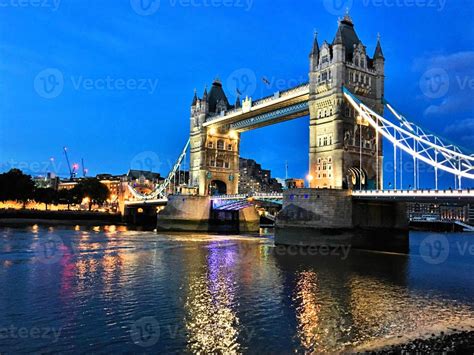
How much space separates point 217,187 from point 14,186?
3572 centimetres

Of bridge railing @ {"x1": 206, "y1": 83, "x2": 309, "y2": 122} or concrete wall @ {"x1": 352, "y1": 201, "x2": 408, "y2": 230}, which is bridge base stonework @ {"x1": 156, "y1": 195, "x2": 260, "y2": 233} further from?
concrete wall @ {"x1": 352, "y1": 201, "x2": 408, "y2": 230}

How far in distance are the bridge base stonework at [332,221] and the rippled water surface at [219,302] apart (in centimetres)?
584

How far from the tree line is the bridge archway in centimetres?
3422

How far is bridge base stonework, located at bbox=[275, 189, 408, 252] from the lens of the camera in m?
34.5

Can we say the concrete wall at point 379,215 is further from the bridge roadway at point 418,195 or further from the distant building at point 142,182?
the distant building at point 142,182

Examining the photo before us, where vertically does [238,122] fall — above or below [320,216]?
above

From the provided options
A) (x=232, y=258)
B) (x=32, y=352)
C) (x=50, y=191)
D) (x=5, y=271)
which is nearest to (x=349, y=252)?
(x=232, y=258)

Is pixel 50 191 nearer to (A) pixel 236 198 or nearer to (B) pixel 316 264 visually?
(A) pixel 236 198

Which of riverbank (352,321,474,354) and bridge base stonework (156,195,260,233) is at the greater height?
bridge base stonework (156,195,260,233)

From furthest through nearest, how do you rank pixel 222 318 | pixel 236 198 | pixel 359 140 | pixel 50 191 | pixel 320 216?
pixel 50 191, pixel 236 198, pixel 359 140, pixel 320 216, pixel 222 318

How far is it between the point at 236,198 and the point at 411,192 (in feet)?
A: 89.0

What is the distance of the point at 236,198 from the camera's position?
180 feet

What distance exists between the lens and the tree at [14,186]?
75.9 metres

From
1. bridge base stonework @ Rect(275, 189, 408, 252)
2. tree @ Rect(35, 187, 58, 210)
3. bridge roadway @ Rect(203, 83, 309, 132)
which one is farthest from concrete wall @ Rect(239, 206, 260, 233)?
tree @ Rect(35, 187, 58, 210)
